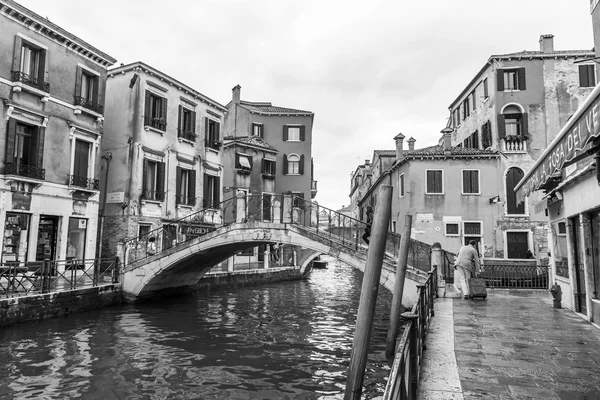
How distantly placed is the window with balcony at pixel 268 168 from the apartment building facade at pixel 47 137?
12.4 meters

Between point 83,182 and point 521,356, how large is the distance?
52.7ft

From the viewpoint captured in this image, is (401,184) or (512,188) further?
(401,184)

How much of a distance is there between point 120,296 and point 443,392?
14.1 m

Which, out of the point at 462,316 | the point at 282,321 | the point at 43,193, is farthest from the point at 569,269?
the point at 43,193

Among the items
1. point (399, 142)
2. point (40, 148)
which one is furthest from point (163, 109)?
point (399, 142)

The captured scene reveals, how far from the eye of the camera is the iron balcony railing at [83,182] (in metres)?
16.4

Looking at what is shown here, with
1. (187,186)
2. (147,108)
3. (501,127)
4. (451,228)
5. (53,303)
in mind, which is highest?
(501,127)

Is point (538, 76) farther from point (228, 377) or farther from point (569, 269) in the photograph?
point (228, 377)

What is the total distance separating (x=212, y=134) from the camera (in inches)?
936

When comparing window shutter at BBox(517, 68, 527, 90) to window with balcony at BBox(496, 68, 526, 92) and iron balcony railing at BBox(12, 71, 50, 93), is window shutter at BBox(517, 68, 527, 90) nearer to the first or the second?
window with balcony at BBox(496, 68, 526, 92)

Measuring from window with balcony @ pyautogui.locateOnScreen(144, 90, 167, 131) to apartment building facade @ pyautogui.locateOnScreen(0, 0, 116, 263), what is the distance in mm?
1980

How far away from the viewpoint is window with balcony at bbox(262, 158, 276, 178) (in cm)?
2890

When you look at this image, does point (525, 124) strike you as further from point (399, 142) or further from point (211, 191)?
point (211, 191)

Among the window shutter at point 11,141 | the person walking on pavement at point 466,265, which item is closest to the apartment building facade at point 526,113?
the person walking on pavement at point 466,265
